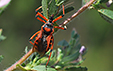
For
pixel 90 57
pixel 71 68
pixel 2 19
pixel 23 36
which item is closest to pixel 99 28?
pixel 90 57

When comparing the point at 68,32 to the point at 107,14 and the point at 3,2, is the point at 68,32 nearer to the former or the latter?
the point at 107,14

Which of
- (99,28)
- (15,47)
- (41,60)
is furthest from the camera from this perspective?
(15,47)

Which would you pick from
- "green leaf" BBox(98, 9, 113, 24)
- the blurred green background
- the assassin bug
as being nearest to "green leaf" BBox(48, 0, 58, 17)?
the assassin bug

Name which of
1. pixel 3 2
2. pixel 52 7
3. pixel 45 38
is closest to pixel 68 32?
pixel 45 38

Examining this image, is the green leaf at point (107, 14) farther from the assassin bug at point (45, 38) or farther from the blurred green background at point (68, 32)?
the blurred green background at point (68, 32)

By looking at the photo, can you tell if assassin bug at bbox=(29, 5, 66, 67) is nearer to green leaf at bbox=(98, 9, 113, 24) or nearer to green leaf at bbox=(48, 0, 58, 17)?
green leaf at bbox=(48, 0, 58, 17)

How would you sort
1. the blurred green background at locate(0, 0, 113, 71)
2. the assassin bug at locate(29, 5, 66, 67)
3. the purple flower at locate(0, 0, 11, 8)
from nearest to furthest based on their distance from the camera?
the purple flower at locate(0, 0, 11, 8)
the assassin bug at locate(29, 5, 66, 67)
the blurred green background at locate(0, 0, 113, 71)

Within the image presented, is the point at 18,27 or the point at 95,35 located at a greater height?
the point at 18,27

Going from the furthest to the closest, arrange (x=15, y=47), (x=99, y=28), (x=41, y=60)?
(x=15, y=47)
(x=99, y=28)
(x=41, y=60)

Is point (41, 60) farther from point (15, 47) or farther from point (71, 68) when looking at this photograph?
point (15, 47)
